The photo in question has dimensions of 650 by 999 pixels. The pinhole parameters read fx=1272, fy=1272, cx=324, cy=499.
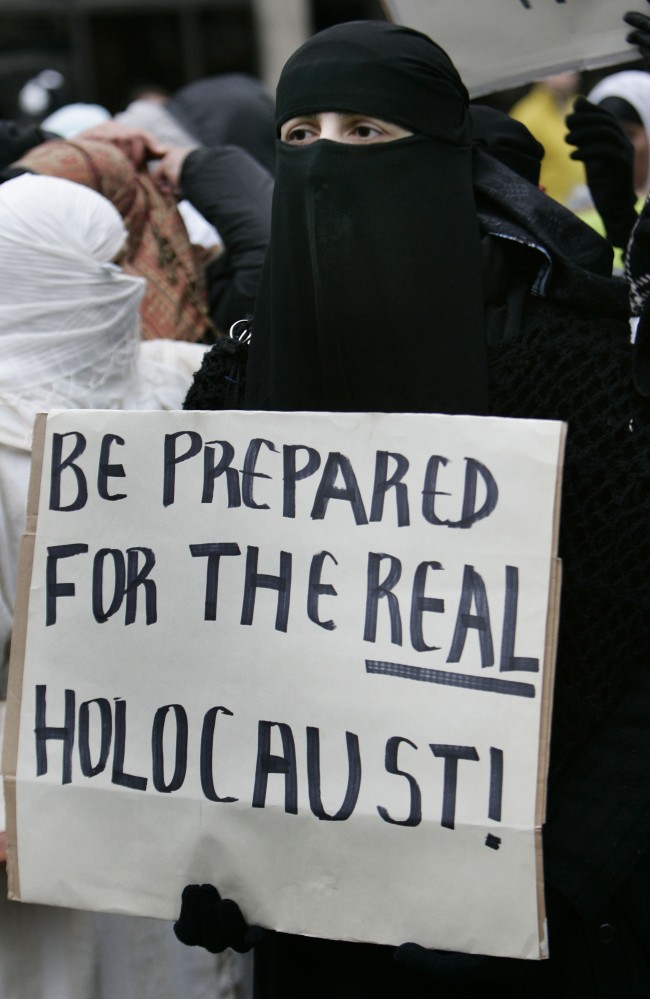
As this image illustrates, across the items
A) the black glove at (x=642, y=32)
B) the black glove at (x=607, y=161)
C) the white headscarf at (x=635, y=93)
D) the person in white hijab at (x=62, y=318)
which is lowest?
the person in white hijab at (x=62, y=318)

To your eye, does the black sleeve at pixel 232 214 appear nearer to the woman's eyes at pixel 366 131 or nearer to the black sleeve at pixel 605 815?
the woman's eyes at pixel 366 131

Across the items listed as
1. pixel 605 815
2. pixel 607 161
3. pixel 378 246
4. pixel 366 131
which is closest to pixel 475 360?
pixel 378 246

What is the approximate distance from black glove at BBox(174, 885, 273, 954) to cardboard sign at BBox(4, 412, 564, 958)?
2cm

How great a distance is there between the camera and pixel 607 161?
8.45 ft

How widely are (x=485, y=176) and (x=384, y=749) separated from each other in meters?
0.91

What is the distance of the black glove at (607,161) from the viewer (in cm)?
255

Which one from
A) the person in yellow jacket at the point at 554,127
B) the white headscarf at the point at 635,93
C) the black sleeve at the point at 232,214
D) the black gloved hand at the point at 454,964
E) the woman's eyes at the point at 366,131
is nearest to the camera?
the black gloved hand at the point at 454,964

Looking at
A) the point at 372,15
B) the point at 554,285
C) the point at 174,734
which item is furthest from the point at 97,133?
the point at 372,15

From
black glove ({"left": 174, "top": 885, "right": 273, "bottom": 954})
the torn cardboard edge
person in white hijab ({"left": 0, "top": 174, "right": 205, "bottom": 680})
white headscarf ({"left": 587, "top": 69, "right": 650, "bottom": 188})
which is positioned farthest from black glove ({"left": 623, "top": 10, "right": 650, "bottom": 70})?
white headscarf ({"left": 587, "top": 69, "right": 650, "bottom": 188})

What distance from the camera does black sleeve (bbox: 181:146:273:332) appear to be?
10.9 feet

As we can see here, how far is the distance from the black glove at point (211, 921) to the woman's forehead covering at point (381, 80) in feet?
3.77

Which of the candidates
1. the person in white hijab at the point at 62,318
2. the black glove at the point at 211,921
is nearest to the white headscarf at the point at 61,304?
the person in white hijab at the point at 62,318

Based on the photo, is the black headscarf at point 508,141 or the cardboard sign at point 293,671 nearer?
the cardboard sign at point 293,671

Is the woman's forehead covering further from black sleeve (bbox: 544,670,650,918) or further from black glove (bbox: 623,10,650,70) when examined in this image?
black sleeve (bbox: 544,670,650,918)
